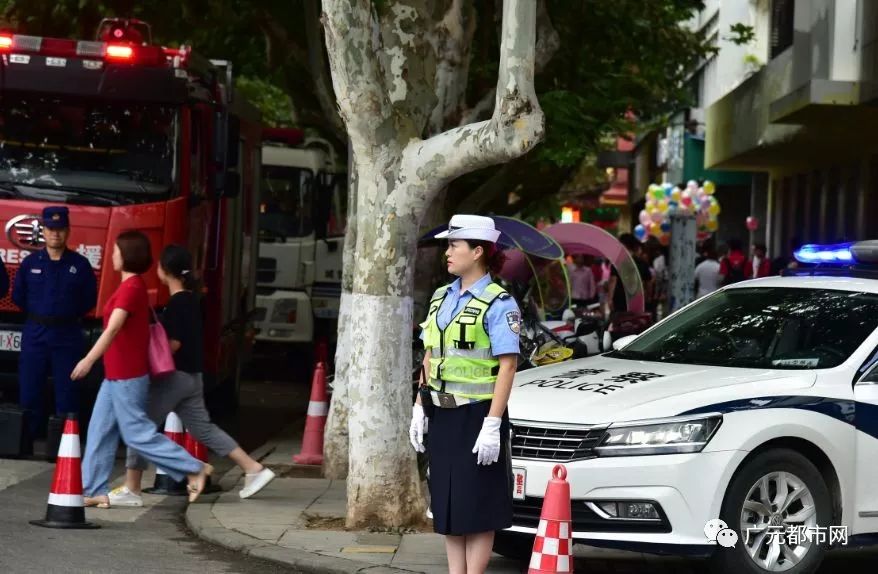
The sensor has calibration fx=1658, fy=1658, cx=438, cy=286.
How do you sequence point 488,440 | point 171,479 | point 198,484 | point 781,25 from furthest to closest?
1. point 781,25
2. point 171,479
3. point 198,484
4. point 488,440

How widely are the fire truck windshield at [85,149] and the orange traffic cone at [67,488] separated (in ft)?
12.9

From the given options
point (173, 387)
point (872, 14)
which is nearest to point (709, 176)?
point (872, 14)

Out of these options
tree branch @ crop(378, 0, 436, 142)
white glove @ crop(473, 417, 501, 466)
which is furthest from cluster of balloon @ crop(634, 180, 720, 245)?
white glove @ crop(473, 417, 501, 466)

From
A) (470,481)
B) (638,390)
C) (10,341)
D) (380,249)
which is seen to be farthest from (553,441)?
(10,341)

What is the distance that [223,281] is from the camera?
15.1 m

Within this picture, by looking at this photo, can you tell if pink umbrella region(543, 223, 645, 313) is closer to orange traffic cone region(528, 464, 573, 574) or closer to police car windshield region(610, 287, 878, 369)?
police car windshield region(610, 287, 878, 369)

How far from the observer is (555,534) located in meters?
6.97

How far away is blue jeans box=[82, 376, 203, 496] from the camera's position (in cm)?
1011

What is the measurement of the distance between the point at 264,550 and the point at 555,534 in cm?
259

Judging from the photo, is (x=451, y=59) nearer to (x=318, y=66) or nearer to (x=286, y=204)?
(x=318, y=66)

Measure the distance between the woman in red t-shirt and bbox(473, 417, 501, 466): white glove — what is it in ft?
12.4

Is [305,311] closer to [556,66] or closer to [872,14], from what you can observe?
[556,66]

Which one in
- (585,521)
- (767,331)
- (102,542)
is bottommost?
(102,542)

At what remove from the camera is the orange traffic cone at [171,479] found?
1120 cm
